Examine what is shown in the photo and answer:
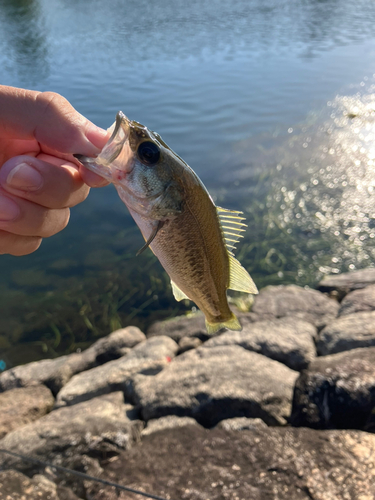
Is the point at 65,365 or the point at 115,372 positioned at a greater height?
the point at 115,372

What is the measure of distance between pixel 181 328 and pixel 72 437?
285 cm

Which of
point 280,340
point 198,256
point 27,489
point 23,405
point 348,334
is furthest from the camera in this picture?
point 280,340

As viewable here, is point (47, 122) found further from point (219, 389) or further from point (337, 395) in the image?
point (337, 395)

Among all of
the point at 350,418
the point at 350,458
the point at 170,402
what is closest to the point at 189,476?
the point at 170,402

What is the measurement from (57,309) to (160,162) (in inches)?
241

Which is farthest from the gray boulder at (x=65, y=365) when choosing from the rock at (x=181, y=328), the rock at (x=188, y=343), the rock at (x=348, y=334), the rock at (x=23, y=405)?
the rock at (x=348, y=334)

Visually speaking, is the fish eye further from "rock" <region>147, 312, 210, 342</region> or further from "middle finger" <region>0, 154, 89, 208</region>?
"rock" <region>147, 312, 210, 342</region>

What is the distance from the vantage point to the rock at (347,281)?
22.8 ft

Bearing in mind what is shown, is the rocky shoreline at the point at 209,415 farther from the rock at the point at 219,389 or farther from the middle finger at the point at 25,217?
the middle finger at the point at 25,217

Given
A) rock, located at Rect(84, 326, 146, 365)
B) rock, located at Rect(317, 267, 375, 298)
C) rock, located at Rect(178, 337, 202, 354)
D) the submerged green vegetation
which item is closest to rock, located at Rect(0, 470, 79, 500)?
rock, located at Rect(84, 326, 146, 365)

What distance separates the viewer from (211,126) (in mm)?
12734

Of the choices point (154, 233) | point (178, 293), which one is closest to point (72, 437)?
point (178, 293)

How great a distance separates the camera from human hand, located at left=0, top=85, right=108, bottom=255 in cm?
239

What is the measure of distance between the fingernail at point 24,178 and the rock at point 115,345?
4.12 m
